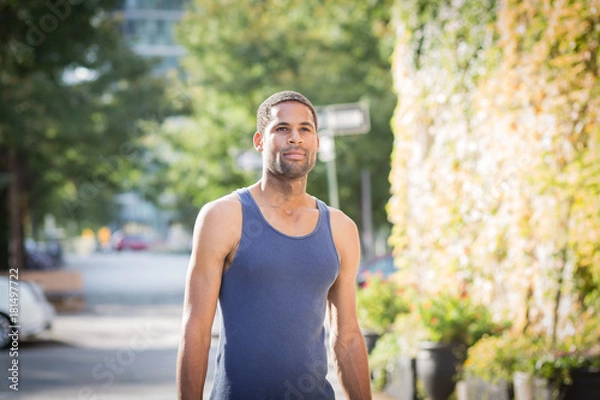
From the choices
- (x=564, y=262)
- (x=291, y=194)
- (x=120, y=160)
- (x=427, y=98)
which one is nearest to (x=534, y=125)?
(x=564, y=262)

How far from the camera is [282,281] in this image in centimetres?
297

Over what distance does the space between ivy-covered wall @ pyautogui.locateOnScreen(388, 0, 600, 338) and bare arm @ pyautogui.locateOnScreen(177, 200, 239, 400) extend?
454cm

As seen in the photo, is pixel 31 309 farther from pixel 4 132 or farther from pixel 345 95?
pixel 345 95

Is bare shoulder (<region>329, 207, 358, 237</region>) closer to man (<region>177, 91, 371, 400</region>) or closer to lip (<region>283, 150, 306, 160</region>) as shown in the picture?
man (<region>177, 91, 371, 400</region>)

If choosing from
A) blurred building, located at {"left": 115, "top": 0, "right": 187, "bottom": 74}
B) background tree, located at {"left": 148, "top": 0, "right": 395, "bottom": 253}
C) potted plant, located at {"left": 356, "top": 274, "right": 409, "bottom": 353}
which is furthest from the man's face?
blurred building, located at {"left": 115, "top": 0, "right": 187, "bottom": 74}

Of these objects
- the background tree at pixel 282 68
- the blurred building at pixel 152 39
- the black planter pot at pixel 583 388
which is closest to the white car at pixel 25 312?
the background tree at pixel 282 68

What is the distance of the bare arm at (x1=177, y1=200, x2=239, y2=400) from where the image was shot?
293 centimetres

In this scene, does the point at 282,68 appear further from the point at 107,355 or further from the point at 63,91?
the point at 107,355

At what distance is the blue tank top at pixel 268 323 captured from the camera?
2.95m

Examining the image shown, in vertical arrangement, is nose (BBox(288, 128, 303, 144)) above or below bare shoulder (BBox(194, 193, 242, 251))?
above

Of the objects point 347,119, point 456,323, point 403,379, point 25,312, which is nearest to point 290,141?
point 456,323

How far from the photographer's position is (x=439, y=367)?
8203 mm

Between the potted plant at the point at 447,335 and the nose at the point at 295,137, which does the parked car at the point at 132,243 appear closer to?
the potted plant at the point at 447,335

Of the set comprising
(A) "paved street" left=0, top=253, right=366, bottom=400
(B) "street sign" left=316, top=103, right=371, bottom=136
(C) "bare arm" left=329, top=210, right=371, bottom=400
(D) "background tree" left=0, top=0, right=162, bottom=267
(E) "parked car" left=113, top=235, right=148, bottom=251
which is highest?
(D) "background tree" left=0, top=0, right=162, bottom=267
